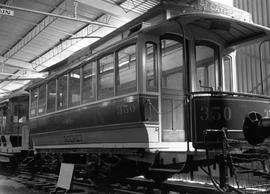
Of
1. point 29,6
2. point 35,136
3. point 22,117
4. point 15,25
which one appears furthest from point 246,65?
point 15,25

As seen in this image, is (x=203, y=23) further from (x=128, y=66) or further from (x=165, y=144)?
(x=165, y=144)

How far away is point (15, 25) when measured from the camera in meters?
22.2

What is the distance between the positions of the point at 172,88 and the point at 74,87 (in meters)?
2.77

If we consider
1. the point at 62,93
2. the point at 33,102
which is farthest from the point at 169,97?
the point at 33,102

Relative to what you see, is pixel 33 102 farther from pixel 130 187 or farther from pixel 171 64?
pixel 171 64

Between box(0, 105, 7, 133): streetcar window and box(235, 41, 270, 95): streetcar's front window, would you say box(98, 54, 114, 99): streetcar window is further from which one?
box(0, 105, 7, 133): streetcar window

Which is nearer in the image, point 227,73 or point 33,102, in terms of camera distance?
point 227,73

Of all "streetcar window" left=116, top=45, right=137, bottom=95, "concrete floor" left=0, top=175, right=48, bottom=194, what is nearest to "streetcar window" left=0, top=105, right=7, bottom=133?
"concrete floor" left=0, top=175, right=48, bottom=194

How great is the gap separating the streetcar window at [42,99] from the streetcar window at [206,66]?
519cm

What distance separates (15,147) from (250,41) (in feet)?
33.2

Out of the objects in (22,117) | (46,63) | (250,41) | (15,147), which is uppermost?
(46,63)

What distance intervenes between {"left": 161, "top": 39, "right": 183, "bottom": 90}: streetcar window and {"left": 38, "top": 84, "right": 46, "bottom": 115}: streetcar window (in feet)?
16.2

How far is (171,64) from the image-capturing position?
7172 millimetres

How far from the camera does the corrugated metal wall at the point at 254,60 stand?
12188 millimetres
